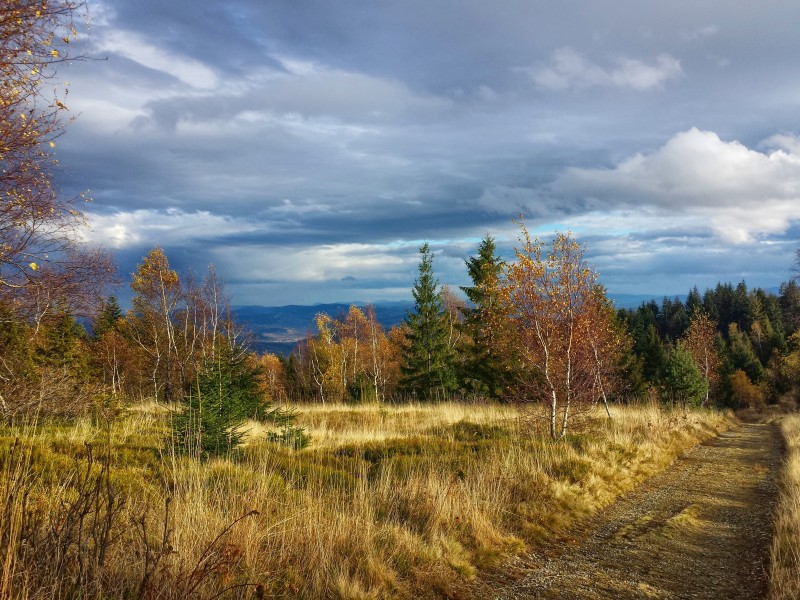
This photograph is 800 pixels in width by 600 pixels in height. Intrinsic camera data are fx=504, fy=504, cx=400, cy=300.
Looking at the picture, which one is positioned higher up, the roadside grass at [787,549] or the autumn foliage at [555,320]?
the autumn foliage at [555,320]

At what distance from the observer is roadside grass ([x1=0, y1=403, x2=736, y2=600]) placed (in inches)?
129

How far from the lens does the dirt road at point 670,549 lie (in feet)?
17.2

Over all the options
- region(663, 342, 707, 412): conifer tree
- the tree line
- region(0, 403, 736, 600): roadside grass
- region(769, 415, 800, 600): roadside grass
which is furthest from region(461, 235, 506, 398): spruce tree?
region(769, 415, 800, 600): roadside grass

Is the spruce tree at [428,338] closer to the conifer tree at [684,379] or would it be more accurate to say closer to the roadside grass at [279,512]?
the conifer tree at [684,379]

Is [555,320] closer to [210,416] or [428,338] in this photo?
[210,416]

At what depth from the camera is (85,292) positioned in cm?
834

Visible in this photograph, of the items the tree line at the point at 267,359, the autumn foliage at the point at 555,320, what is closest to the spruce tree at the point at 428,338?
the tree line at the point at 267,359

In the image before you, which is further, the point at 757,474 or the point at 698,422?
the point at 698,422

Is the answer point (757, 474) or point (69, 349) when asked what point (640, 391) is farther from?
point (69, 349)

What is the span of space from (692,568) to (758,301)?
379 ft

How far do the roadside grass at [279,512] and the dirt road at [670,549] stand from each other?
0.45 meters

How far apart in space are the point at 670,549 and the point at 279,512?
5.00 m

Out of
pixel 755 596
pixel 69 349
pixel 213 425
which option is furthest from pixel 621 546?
pixel 69 349

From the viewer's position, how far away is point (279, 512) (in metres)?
5.32
